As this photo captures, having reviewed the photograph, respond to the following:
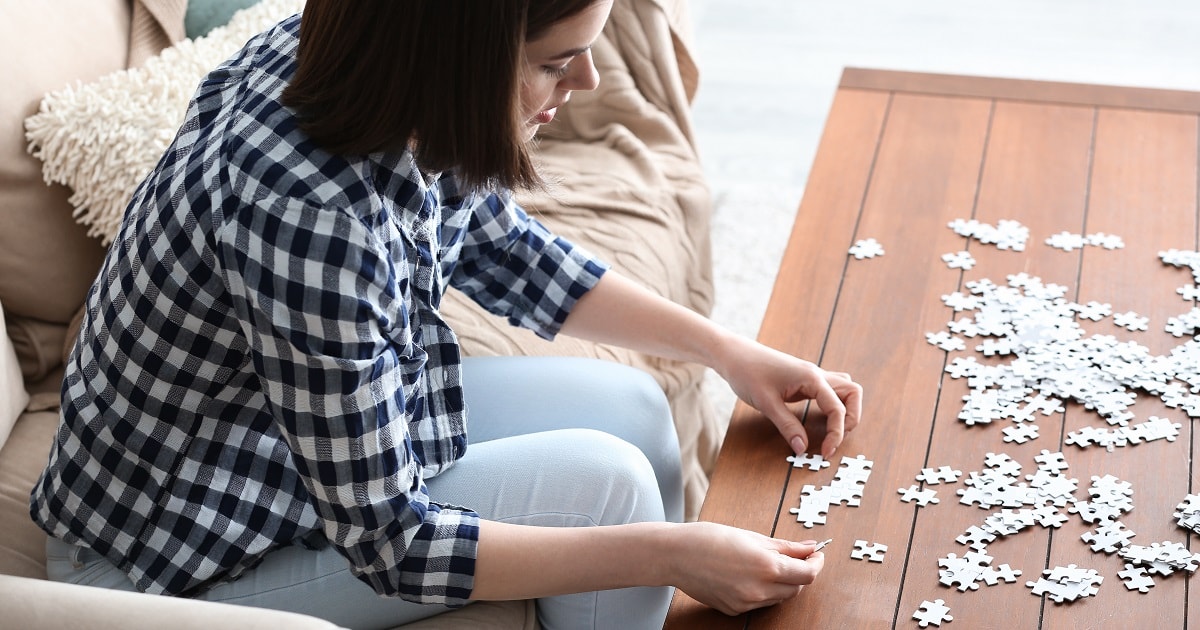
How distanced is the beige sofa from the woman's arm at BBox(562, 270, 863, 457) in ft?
1.02

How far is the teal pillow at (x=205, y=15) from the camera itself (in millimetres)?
1986

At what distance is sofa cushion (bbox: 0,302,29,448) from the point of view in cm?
156

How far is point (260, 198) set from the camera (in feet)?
3.29

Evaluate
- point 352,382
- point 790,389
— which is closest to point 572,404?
point 790,389

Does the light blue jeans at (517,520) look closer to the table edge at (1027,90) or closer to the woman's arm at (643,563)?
the woman's arm at (643,563)

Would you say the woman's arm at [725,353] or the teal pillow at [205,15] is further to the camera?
the teal pillow at [205,15]

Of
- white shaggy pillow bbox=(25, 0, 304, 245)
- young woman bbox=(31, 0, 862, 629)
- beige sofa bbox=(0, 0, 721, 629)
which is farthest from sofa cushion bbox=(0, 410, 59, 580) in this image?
white shaggy pillow bbox=(25, 0, 304, 245)

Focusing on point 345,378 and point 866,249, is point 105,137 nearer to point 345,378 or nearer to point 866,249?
point 345,378

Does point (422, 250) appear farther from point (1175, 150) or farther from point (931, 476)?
point (1175, 150)

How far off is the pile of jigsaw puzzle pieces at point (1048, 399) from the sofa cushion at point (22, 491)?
3.07 ft

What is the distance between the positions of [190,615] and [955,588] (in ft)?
2.36

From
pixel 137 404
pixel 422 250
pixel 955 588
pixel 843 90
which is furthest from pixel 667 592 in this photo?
pixel 843 90

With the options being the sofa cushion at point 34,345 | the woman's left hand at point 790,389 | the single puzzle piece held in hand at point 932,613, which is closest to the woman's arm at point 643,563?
the single puzzle piece held in hand at point 932,613

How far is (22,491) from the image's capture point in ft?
4.92
